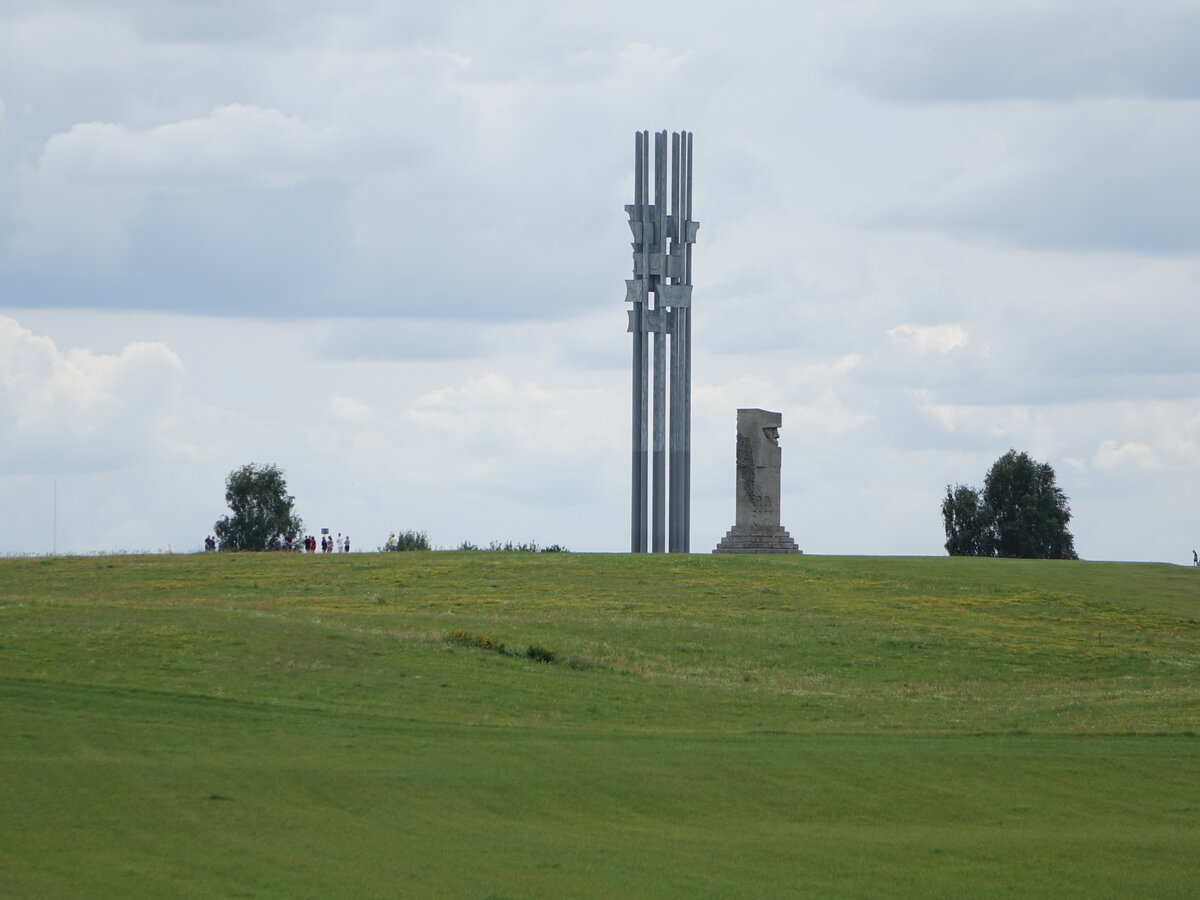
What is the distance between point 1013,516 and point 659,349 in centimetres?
2817

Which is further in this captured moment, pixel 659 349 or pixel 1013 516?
pixel 1013 516

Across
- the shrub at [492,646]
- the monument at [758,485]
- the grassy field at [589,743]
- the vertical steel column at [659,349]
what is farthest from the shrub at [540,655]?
the vertical steel column at [659,349]

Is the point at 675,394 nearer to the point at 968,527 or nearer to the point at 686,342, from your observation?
the point at 686,342

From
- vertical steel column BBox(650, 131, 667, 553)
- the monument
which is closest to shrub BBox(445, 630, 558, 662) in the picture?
the monument

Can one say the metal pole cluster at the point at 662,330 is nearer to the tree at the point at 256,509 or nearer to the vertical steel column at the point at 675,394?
the vertical steel column at the point at 675,394

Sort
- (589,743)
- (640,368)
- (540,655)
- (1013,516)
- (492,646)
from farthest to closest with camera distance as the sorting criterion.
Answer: (1013,516)
(640,368)
(492,646)
(540,655)
(589,743)

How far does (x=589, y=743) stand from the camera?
22188 millimetres

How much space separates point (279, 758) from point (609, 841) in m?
5.39

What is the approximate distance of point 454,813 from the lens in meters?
17.4

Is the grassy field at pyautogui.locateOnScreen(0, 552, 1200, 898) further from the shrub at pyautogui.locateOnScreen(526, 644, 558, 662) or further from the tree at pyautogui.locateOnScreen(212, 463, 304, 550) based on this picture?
the tree at pyautogui.locateOnScreen(212, 463, 304, 550)

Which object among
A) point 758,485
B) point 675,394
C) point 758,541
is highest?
point 675,394

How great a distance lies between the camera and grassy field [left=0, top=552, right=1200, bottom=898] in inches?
601

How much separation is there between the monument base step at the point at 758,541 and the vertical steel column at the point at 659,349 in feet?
14.6

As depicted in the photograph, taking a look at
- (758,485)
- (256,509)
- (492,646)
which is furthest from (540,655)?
(256,509)
